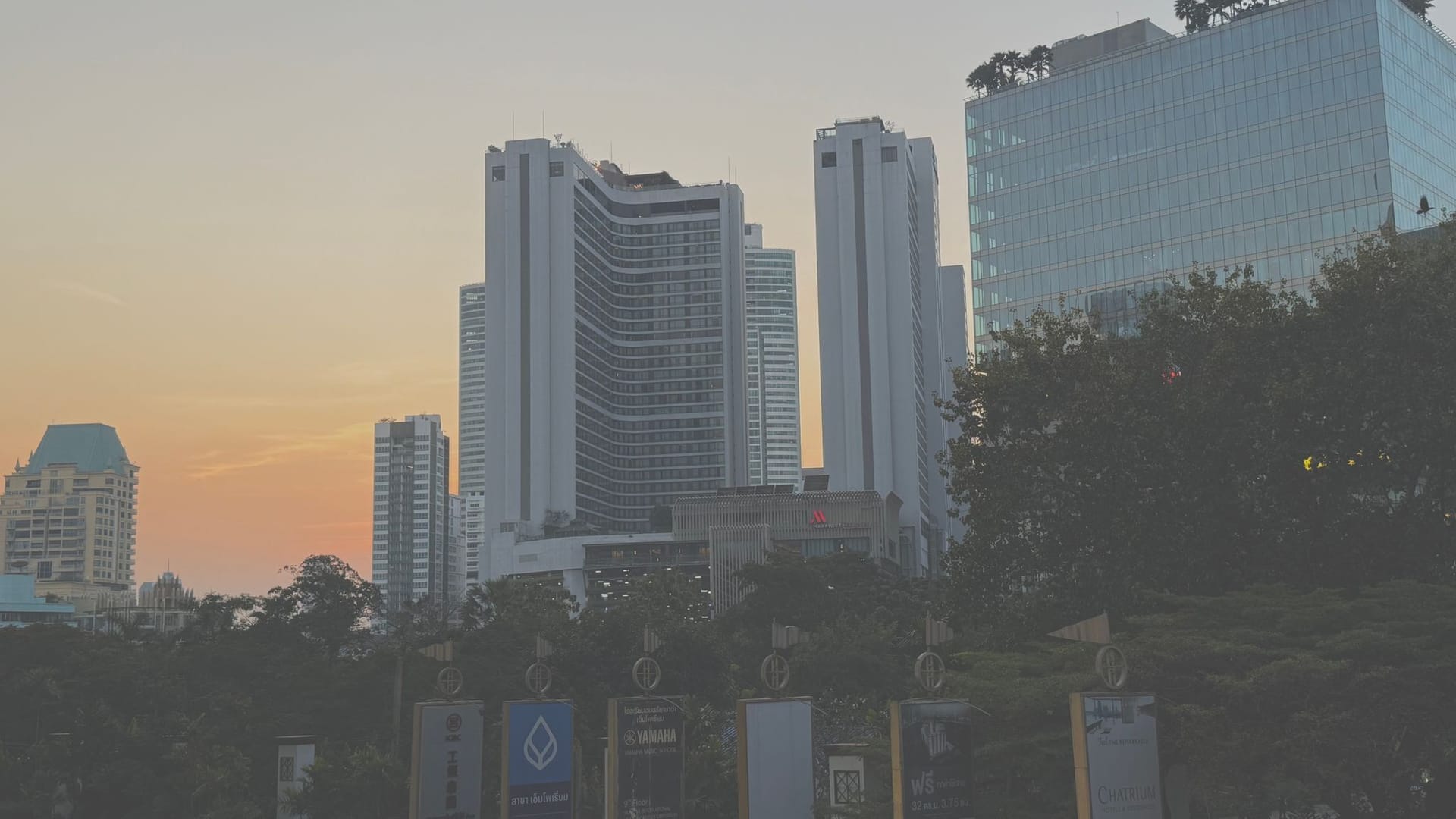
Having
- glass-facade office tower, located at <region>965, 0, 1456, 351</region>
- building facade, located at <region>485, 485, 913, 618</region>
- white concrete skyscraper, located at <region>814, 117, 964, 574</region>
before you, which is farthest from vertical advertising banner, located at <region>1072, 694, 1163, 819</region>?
white concrete skyscraper, located at <region>814, 117, 964, 574</region>

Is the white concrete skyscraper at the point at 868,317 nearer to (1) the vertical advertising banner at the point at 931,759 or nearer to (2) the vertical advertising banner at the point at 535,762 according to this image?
(2) the vertical advertising banner at the point at 535,762

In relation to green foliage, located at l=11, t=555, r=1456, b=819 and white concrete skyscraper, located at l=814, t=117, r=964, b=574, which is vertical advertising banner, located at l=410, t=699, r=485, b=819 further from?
white concrete skyscraper, located at l=814, t=117, r=964, b=574

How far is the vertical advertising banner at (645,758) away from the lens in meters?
28.2

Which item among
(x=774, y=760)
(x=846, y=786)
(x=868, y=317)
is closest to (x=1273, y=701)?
(x=846, y=786)

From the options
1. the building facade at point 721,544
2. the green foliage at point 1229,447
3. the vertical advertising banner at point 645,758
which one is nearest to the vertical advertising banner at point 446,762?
the vertical advertising banner at point 645,758

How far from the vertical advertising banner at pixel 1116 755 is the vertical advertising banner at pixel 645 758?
9.58m

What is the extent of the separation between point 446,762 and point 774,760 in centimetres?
648

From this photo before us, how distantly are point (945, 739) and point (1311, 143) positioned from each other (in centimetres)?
9405

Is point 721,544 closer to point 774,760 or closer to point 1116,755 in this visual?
point 774,760

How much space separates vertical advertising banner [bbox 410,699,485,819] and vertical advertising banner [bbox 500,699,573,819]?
80cm

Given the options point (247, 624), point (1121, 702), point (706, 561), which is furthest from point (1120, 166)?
point (1121, 702)

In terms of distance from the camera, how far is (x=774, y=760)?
28.2m

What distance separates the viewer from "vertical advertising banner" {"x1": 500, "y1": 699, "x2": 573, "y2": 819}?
28.1 m

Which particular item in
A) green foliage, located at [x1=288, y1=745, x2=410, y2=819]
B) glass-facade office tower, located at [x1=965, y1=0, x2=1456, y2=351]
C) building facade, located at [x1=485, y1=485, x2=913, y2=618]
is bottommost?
green foliage, located at [x1=288, y1=745, x2=410, y2=819]
